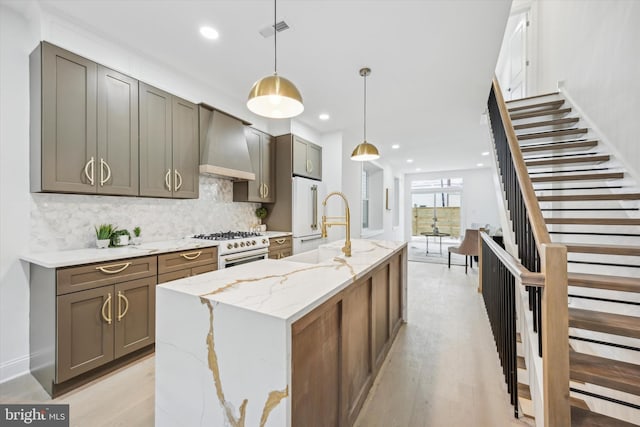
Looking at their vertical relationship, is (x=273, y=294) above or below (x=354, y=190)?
below

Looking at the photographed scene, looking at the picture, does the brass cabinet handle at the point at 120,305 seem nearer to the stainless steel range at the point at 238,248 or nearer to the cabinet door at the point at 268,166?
the stainless steel range at the point at 238,248

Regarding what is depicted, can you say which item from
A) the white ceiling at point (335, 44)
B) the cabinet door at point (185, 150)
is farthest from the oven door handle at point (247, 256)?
the white ceiling at point (335, 44)

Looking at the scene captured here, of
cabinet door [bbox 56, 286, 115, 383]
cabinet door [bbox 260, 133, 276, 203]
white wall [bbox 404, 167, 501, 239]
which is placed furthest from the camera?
white wall [bbox 404, 167, 501, 239]

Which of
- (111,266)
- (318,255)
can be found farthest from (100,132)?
(318,255)

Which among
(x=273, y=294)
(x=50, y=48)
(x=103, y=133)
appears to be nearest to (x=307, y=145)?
(x=103, y=133)

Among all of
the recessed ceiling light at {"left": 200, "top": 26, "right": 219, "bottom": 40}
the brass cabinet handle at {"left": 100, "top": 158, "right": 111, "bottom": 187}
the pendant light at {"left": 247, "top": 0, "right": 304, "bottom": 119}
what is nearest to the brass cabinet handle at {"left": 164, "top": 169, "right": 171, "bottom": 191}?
the brass cabinet handle at {"left": 100, "top": 158, "right": 111, "bottom": 187}

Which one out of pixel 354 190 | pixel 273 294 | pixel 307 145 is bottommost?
pixel 273 294

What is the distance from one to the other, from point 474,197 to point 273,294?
938 cm

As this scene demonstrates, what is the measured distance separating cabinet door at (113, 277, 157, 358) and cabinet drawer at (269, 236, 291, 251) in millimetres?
1531

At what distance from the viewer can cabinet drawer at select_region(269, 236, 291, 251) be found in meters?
3.52

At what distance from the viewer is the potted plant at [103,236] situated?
2220mm

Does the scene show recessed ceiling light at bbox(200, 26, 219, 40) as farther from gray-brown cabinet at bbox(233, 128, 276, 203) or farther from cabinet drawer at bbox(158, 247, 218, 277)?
cabinet drawer at bbox(158, 247, 218, 277)

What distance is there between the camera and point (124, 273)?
2.00 m

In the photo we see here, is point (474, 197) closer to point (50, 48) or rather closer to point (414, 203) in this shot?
point (414, 203)
